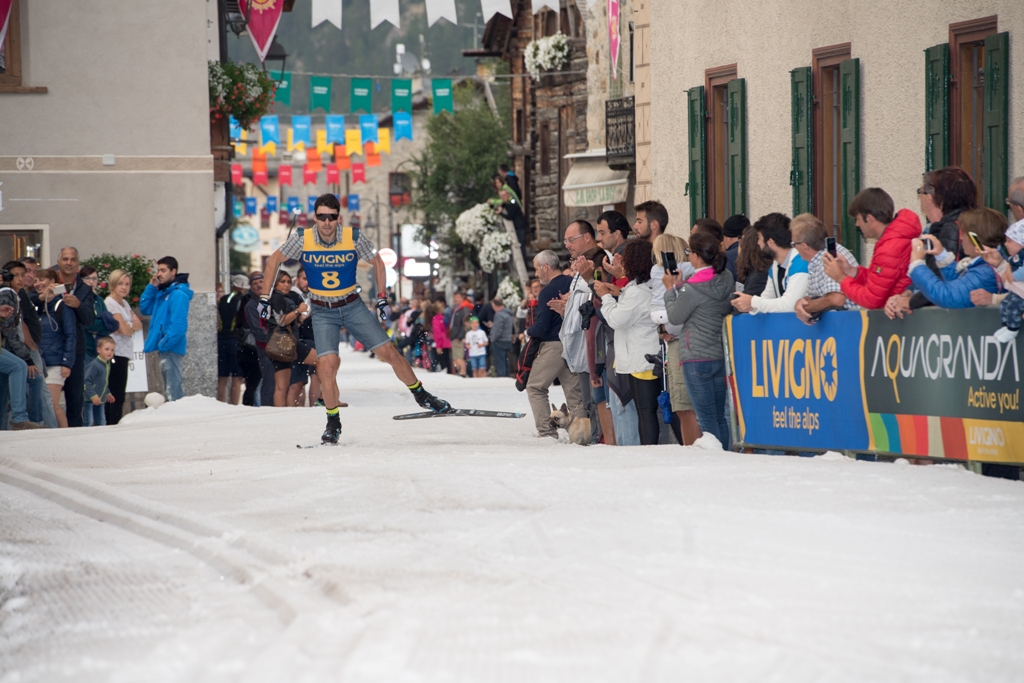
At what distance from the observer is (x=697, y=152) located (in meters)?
16.9

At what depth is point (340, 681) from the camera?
3941 millimetres

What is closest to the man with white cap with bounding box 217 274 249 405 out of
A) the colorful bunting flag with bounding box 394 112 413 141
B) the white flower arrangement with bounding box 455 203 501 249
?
the colorful bunting flag with bounding box 394 112 413 141

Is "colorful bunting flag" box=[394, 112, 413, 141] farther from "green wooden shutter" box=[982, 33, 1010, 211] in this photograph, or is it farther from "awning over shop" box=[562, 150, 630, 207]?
"green wooden shutter" box=[982, 33, 1010, 211]

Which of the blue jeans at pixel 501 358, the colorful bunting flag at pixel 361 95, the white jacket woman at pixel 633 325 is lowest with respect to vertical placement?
the blue jeans at pixel 501 358

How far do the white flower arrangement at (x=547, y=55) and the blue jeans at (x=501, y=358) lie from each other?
1019 centimetres

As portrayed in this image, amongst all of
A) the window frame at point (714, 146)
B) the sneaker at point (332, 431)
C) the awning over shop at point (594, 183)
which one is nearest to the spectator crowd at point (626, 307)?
the sneaker at point (332, 431)

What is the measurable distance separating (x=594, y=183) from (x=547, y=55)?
398 inches

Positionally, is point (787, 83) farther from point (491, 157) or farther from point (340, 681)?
point (491, 157)

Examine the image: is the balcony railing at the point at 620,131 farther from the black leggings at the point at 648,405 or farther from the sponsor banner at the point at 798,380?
the sponsor banner at the point at 798,380

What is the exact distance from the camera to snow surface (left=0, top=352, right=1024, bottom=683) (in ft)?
13.7

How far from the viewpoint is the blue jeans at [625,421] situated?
10.3m

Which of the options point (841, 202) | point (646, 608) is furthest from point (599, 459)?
point (841, 202)

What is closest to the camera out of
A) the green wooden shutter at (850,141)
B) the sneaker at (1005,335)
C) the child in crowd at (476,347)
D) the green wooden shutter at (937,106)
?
the sneaker at (1005,335)

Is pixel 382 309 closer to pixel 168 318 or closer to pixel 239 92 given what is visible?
pixel 168 318
